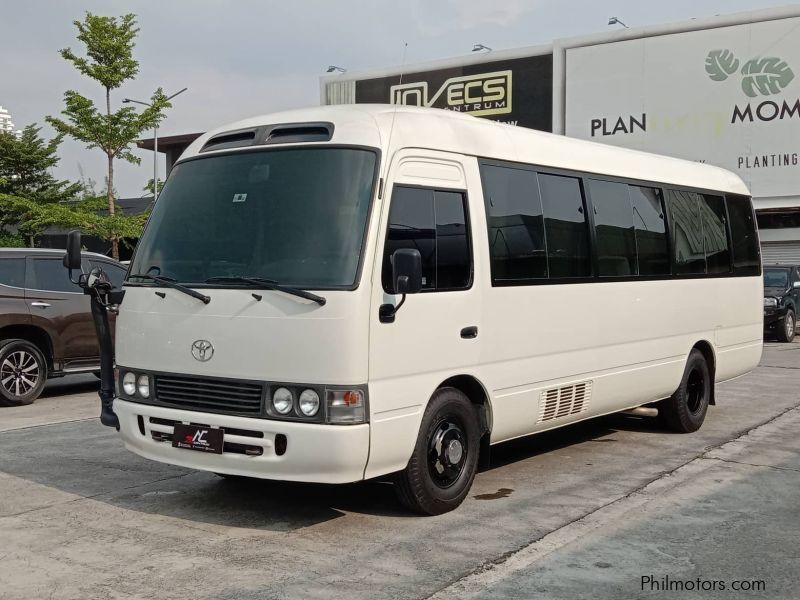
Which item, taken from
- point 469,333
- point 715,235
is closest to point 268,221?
point 469,333

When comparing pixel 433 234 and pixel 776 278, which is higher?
pixel 433 234

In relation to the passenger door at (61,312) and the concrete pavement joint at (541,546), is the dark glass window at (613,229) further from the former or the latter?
the passenger door at (61,312)

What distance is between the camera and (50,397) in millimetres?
12578

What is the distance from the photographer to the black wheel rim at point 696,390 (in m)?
9.80

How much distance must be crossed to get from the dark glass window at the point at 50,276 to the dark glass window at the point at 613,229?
23.1ft

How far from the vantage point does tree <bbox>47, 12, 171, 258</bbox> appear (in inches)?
1208

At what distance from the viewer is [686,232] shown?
9.62m

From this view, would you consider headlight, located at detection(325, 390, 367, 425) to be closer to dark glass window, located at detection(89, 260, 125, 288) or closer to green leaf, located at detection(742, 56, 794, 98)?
dark glass window, located at detection(89, 260, 125, 288)

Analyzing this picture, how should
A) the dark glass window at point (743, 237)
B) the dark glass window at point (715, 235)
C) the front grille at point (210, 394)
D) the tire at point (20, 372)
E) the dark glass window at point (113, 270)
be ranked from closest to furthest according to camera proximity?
the front grille at point (210, 394) < the dark glass window at point (715, 235) < the dark glass window at point (743, 237) < the tire at point (20, 372) < the dark glass window at point (113, 270)

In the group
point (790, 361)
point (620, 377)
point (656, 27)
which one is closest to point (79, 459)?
point (620, 377)

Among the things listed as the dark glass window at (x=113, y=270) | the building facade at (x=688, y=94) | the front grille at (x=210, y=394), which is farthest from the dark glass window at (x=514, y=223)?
the building facade at (x=688, y=94)

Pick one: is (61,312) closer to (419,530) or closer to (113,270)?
(113,270)

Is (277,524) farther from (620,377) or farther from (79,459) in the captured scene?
(620,377)

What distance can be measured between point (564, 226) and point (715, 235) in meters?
3.31
